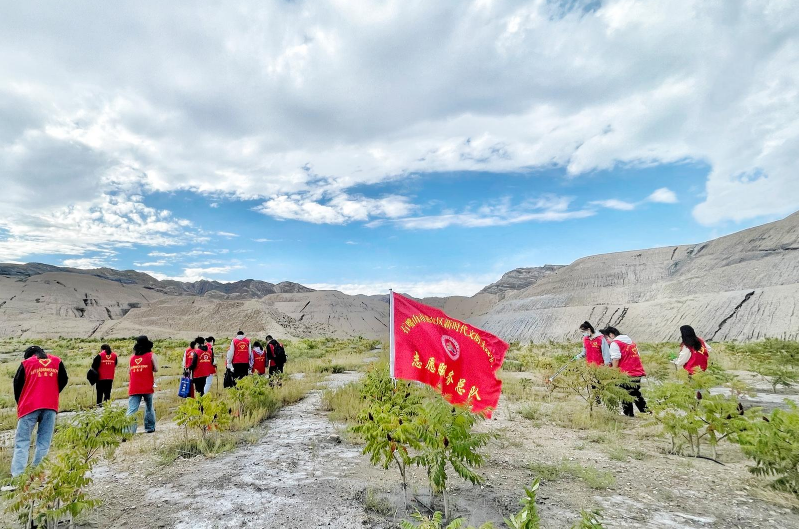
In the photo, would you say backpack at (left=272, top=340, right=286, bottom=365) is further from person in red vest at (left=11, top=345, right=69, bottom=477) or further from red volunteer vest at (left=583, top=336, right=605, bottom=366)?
red volunteer vest at (left=583, top=336, right=605, bottom=366)

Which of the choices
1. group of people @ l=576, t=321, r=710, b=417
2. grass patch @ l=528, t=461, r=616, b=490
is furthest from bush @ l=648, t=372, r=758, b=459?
group of people @ l=576, t=321, r=710, b=417

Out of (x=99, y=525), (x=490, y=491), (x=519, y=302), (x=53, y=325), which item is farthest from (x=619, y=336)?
(x=53, y=325)

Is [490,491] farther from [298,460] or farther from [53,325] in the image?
[53,325]

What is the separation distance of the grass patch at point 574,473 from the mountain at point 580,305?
1717 inches

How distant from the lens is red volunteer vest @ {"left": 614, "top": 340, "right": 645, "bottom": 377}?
852 centimetres

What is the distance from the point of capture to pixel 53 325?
68000 millimetres

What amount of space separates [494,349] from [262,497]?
10.4 ft

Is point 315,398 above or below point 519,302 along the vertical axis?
below

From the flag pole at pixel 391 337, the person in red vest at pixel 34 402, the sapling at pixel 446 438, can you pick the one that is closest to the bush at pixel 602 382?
the flag pole at pixel 391 337

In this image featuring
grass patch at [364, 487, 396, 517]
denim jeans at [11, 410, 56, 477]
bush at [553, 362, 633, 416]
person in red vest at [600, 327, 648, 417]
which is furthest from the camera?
person in red vest at [600, 327, 648, 417]

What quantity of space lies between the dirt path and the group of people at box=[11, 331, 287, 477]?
96 cm

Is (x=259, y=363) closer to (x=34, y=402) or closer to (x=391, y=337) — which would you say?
(x=34, y=402)

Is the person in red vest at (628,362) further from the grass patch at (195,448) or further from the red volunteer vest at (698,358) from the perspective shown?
the grass patch at (195,448)

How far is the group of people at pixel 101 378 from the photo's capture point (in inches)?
208
